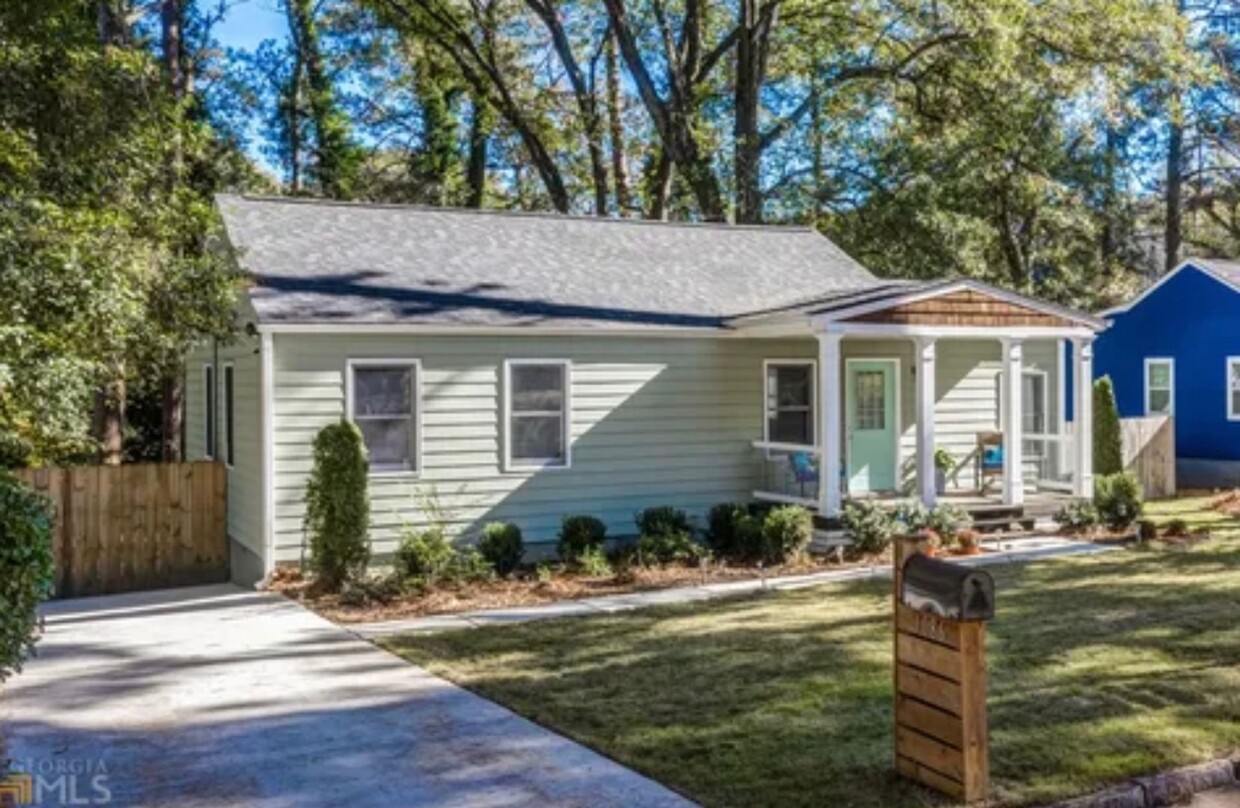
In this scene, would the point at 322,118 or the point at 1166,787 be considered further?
the point at 322,118

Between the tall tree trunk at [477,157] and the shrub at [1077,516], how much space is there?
18.1 meters

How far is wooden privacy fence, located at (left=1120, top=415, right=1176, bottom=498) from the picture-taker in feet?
64.1

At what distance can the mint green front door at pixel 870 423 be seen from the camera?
605 inches

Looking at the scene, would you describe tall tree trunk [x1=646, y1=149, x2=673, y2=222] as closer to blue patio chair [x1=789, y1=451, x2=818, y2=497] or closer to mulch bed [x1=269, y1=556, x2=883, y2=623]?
blue patio chair [x1=789, y1=451, x2=818, y2=497]

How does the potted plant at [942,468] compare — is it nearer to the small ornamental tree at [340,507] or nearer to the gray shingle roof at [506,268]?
the gray shingle roof at [506,268]

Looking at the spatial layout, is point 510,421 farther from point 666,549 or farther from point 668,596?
point 668,596

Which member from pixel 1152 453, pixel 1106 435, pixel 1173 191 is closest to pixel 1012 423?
pixel 1106 435

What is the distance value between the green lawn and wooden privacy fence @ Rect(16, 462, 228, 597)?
542cm

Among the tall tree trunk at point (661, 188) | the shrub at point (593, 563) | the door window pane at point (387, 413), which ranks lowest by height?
the shrub at point (593, 563)

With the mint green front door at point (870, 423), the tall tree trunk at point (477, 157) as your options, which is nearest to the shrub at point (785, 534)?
the mint green front door at point (870, 423)

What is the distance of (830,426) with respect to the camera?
13.3 meters

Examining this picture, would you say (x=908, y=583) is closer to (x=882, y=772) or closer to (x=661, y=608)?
(x=882, y=772)

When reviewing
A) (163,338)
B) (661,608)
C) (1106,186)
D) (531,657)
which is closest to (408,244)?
(163,338)

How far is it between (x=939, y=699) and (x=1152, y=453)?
645 inches
